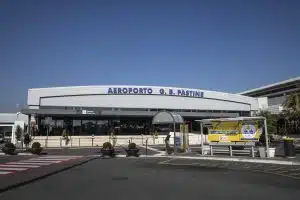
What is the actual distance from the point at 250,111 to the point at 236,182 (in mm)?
64731

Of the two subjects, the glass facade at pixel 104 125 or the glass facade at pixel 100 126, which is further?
the glass facade at pixel 100 126

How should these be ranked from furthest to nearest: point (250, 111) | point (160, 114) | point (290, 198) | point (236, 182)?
1. point (250, 111)
2. point (160, 114)
3. point (236, 182)
4. point (290, 198)

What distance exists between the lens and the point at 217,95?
6894 cm

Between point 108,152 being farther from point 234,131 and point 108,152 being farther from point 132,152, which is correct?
point 234,131

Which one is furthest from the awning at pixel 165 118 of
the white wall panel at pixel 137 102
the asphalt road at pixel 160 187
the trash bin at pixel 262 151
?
the white wall panel at pixel 137 102

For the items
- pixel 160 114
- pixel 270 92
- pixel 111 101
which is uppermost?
pixel 270 92

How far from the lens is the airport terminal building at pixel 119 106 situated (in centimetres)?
5838

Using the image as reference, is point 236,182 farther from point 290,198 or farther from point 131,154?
point 131,154

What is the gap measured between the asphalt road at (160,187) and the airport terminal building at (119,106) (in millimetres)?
43877

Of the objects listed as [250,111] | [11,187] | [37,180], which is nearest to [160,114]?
[37,180]

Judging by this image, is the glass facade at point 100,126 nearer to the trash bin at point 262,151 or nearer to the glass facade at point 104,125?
the glass facade at point 104,125

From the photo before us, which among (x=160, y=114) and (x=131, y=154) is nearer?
(x=131, y=154)

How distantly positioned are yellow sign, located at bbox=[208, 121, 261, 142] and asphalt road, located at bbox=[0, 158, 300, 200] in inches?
318

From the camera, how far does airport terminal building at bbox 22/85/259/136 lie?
5838 cm
